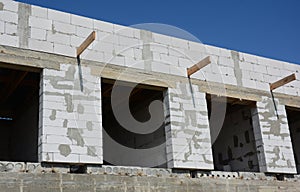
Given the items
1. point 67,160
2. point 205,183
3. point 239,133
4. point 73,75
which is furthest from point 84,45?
point 239,133

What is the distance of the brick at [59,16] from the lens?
7.66 metres

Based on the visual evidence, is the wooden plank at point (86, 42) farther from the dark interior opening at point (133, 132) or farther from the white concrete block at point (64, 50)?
the dark interior opening at point (133, 132)

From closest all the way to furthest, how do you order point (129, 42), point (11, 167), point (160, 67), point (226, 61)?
point (11, 167)
point (129, 42)
point (160, 67)
point (226, 61)

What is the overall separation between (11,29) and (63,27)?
98cm

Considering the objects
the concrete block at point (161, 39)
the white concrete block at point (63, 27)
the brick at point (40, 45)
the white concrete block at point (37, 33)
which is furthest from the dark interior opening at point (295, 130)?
the white concrete block at point (37, 33)

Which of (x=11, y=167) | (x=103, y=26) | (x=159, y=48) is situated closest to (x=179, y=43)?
(x=159, y=48)

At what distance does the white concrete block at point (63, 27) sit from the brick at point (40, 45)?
0.38m

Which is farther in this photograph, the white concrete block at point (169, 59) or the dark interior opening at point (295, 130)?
the dark interior opening at point (295, 130)

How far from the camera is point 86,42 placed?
24.2 ft

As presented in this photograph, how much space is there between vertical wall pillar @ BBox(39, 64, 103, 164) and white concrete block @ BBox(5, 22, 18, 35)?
→ 863mm

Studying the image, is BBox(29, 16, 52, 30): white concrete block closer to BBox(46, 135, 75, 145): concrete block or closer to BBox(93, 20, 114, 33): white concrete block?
BBox(93, 20, 114, 33): white concrete block

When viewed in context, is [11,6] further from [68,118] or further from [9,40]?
[68,118]

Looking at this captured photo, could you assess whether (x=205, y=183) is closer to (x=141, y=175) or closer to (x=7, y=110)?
(x=141, y=175)

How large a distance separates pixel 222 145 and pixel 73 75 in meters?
6.08
